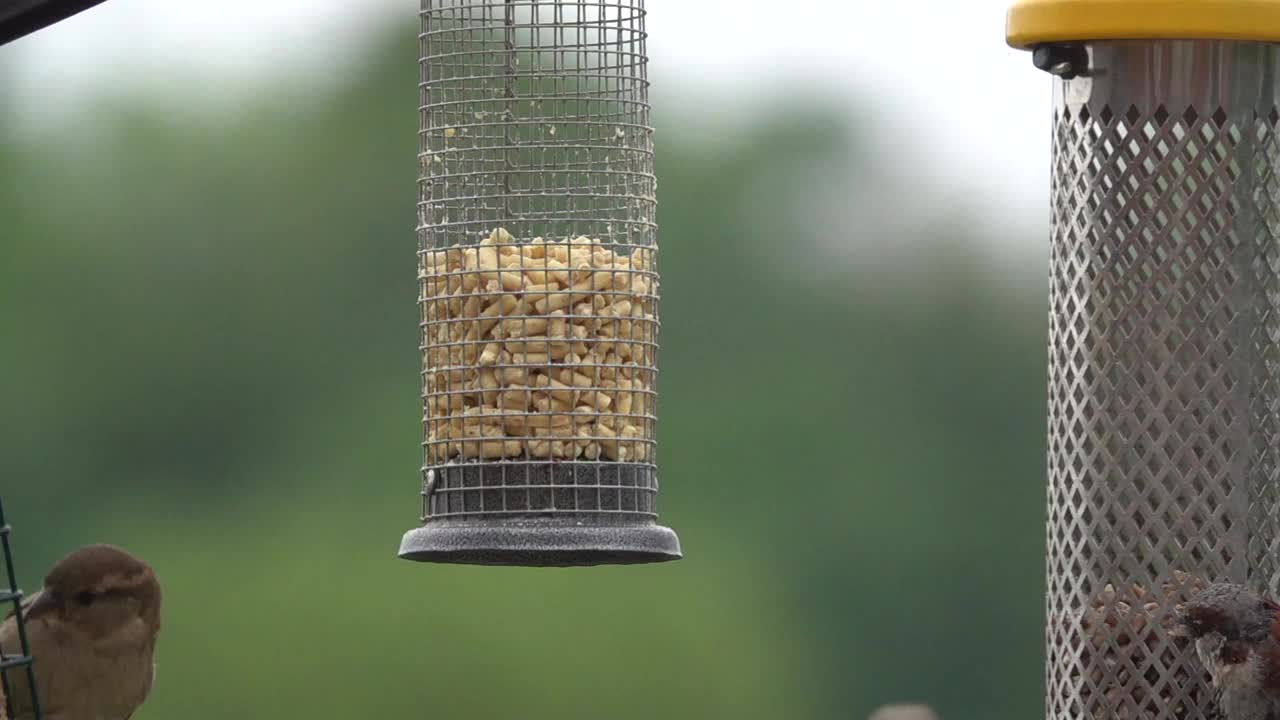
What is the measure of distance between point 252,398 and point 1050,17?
29576 mm

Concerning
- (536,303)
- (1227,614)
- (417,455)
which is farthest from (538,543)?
(417,455)

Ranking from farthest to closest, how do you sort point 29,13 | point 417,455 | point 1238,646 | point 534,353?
point 417,455 → point 534,353 → point 1238,646 → point 29,13

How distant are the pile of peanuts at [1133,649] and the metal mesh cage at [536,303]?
1.22 metres

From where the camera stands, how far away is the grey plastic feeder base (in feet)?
18.6

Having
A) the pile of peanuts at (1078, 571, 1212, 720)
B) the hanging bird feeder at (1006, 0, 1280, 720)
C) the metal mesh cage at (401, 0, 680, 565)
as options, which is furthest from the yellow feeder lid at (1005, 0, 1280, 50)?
the metal mesh cage at (401, 0, 680, 565)

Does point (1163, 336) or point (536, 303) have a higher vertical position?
point (536, 303)

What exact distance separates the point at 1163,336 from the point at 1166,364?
0.06 m

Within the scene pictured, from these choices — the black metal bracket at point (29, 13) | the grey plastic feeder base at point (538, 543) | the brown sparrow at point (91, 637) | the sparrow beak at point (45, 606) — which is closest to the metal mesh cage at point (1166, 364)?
the grey plastic feeder base at point (538, 543)

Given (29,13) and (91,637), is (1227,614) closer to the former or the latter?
(29,13)

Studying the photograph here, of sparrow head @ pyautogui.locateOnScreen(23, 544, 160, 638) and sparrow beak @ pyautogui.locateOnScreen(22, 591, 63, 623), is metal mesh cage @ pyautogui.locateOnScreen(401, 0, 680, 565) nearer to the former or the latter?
sparrow head @ pyautogui.locateOnScreen(23, 544, 160, 638)

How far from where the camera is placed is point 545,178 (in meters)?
6.29

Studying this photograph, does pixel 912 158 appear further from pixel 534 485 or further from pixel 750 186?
pixel 534 485

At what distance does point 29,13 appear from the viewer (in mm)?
4066

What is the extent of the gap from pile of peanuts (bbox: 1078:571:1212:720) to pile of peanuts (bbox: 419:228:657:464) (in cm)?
153
